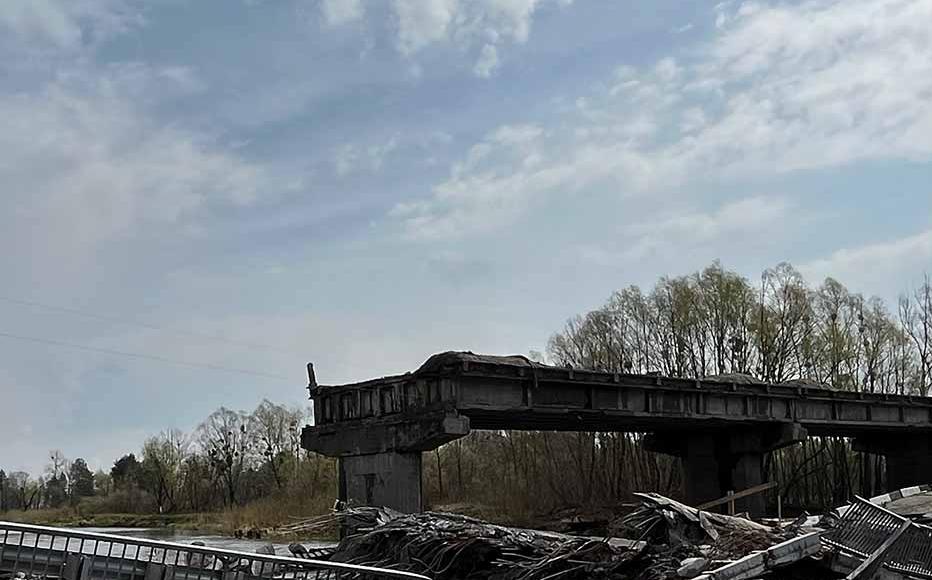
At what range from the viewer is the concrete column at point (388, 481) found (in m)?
27.9

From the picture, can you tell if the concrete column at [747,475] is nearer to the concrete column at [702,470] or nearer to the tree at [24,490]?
the concrete column at [702,470]

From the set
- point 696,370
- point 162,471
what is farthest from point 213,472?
point 696,370

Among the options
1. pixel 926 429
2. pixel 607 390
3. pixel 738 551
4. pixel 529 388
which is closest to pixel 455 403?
pixel 529 388

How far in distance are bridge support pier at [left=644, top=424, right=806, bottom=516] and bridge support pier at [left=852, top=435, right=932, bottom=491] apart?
44.7 feet

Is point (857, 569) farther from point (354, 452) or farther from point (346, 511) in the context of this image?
point (354, 452)

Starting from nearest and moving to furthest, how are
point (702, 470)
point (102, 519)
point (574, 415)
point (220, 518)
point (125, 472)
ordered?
1. point (574, 415)
2. point (702, 470)
3. point (220, 518)
4. point (102, 519)
5. point (125, 472)

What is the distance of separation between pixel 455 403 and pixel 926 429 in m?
32.5

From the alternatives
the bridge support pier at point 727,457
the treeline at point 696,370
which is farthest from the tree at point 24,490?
the bridge support pier at point 727,457

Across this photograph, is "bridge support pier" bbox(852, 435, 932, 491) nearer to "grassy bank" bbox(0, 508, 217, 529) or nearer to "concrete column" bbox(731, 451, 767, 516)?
"concrete column" bbox(731, 451, 767, 516)

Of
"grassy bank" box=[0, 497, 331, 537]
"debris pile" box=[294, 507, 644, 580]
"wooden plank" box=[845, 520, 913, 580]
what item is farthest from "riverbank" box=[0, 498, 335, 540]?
"wooden plank" box=[845, 520, 913, 580]

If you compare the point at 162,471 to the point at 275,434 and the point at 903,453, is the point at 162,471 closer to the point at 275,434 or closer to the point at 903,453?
→ the point at 275,434

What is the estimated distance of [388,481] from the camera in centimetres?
2827

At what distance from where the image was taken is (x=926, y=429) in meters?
48.9

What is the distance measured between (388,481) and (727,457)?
19.6m
